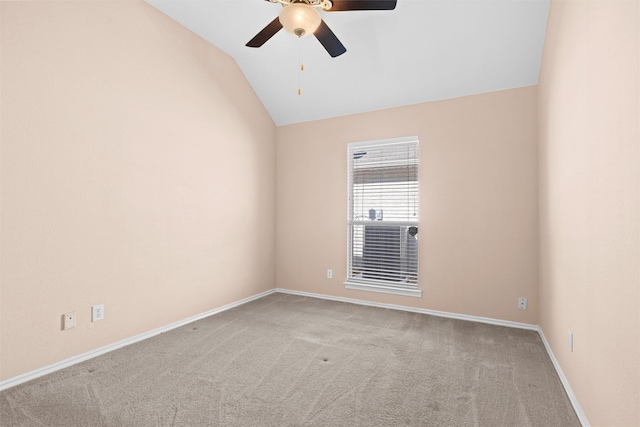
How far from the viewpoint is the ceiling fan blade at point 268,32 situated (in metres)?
2.45

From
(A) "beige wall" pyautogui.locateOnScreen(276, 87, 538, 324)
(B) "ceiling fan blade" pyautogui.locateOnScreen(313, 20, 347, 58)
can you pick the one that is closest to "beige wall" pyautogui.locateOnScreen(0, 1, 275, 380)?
(A) "beige wall" pyautogui.locateOnScreen(276, 87, 538, 324)

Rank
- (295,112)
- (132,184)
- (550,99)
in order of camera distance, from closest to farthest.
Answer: (550,99), (132,184), (295,112)

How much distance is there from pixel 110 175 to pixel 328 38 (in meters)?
2.08

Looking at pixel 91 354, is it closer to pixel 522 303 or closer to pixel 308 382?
pixel 308 382

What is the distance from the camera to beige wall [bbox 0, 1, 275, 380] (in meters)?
2.14

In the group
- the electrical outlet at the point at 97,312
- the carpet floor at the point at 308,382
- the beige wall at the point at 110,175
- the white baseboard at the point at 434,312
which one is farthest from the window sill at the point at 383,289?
the electrical outlet at the point at 97,312

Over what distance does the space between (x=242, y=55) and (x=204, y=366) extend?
11.0ft

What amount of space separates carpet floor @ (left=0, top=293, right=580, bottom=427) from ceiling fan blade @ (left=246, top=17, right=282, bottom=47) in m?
2.57

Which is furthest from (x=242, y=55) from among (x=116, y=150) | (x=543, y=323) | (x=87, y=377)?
(x=543, y=323)

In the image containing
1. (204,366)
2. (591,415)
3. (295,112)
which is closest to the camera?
(591,415)

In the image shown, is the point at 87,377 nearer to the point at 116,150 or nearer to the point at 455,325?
the point at 116,150

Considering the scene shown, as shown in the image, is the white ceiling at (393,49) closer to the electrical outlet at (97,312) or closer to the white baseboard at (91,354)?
the electrical outlet at (97,312)

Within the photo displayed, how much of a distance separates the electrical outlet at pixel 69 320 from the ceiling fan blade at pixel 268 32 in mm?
2530

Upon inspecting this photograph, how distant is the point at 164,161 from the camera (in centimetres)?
311
